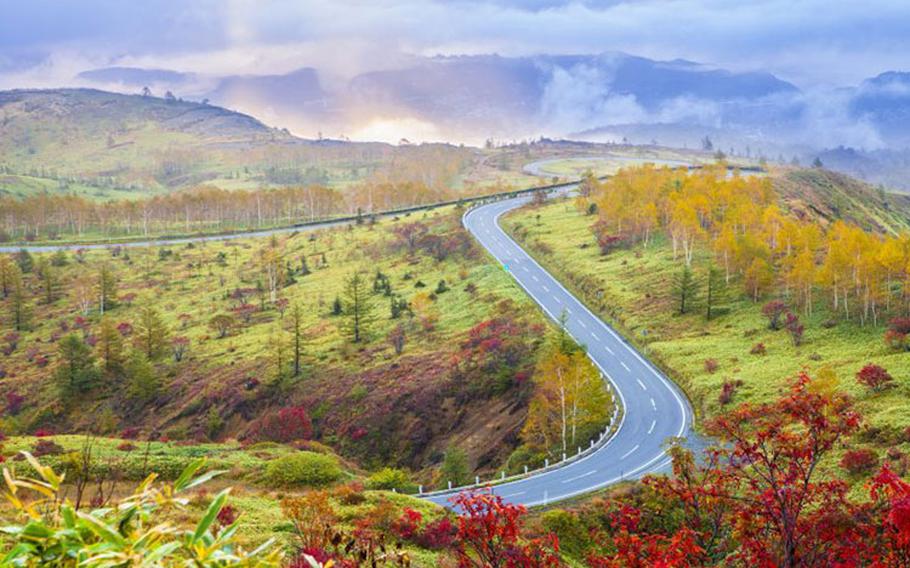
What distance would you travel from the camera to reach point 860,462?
30562 millimetres

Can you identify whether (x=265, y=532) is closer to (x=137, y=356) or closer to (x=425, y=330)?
(x=425, y=330)

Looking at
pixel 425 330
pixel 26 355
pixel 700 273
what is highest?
pixel 700 273

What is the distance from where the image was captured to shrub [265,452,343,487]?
3203 cm

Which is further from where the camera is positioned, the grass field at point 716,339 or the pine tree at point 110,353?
the pine tree at point 110,353

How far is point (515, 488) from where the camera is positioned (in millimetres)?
36031

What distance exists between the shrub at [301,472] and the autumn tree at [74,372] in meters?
46.3

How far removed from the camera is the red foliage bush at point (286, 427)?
5391 cm

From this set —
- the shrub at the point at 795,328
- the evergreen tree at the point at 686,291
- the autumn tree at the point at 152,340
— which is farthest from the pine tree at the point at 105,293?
the shrub at the point at 795,328

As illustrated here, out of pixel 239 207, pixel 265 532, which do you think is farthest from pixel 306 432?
pixel 239 207

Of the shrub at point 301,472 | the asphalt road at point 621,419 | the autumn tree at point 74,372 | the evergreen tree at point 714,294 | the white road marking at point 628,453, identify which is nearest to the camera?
the shrub at point 301,472

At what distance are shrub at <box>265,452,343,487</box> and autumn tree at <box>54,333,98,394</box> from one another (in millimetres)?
46272

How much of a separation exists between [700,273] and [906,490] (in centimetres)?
6457

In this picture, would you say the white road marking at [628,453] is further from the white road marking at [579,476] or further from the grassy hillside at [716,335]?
the grassy hillside at [716,335]

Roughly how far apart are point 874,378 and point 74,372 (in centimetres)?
7179
